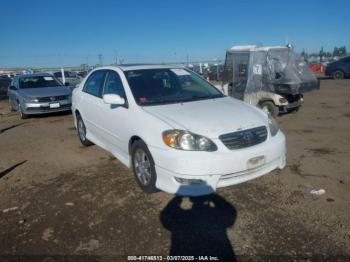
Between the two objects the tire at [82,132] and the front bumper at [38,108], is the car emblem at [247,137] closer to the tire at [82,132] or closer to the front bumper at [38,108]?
the tire at [82,132]

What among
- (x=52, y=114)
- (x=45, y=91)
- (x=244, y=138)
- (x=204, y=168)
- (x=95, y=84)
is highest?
(x=95, y=84)

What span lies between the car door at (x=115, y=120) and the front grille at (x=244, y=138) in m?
1.40

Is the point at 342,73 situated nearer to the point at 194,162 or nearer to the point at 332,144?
the point at 332,144

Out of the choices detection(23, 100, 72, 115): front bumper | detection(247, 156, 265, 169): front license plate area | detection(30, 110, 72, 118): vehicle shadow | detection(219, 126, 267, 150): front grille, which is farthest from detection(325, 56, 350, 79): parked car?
detection(247, 156, 265, 169): front license plate area

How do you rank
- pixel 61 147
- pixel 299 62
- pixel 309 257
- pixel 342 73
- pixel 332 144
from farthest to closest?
pixel 342 73 < pixel 299 62 < pixel 61 147 < pixel 332 144 < pixel 309 257

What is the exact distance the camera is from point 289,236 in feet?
11.4

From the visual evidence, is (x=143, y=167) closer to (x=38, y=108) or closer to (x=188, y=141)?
(x=188, y=141)

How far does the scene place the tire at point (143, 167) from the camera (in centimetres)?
437

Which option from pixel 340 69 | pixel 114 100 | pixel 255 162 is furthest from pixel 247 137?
pixel 340 69

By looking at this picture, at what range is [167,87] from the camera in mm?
5387

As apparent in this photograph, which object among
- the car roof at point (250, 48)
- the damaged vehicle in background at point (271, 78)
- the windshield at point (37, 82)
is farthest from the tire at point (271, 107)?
the windshield at point (37, 82)

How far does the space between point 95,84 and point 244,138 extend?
3.23 m

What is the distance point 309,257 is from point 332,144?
13.5 feet

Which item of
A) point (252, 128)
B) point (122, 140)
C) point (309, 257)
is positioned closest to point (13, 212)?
point (122, 140)
